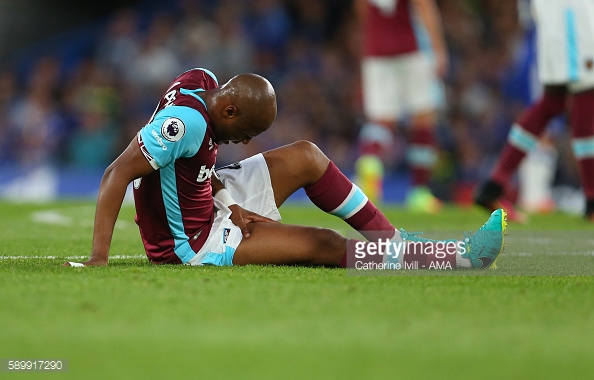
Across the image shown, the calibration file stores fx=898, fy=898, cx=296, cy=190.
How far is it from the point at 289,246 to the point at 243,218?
247 mm

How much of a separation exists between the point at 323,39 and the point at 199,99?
1127 centimetres

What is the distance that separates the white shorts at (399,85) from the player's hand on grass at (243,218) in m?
5.70

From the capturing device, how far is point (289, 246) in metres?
3.76

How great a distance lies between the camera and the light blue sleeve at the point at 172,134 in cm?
351

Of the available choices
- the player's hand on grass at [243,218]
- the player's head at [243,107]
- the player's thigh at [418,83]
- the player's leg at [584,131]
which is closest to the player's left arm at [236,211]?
the player's hand on grass at [243,218]

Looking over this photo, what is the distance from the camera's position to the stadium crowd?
42.6 feet

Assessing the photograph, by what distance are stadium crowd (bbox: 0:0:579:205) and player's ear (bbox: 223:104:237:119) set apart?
8449 mm

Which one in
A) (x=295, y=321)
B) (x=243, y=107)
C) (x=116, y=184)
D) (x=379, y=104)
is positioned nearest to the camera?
(x=295, y=321)

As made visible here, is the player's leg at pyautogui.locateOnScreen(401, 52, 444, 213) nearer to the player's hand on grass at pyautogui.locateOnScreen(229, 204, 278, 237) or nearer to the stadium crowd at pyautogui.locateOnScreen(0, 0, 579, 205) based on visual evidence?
the stadium crowd at pyautogui.locateOnScreen(0, 0, 579, 205)

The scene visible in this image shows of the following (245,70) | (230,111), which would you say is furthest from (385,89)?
(230,111)

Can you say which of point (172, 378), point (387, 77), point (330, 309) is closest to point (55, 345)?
point (172, 378)

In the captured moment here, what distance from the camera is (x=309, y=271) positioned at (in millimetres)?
3676

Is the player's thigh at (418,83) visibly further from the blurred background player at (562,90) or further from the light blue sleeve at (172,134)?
the light blue sleeve at (172,134)

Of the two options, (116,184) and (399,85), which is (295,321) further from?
(399,85)
